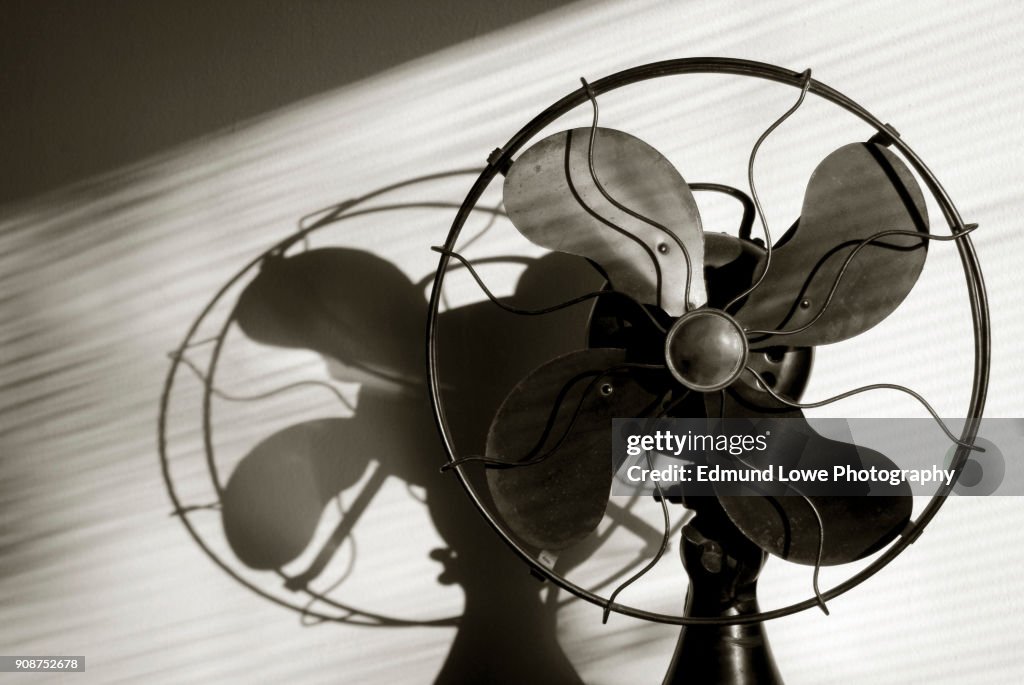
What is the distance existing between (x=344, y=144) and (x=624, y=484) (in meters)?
0.78

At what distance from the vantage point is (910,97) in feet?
4.22

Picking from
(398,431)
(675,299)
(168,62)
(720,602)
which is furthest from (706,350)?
(168,62)

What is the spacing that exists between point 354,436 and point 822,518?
79 centimetres

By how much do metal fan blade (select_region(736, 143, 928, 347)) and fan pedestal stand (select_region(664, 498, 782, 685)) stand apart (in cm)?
26

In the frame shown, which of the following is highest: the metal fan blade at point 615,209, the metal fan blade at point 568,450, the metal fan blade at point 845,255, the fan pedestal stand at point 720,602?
the metal fan blade at point 615,209

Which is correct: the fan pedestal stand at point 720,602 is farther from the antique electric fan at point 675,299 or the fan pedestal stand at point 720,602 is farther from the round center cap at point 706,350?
the round center cap at point 706,350

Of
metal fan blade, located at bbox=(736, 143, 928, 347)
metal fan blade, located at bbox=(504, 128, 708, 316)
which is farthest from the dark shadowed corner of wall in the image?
metal fan blade, located at bbox=(736, 143, 928, 347)

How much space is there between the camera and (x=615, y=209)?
96 cm

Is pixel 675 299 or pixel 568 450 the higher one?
pixel 675 299

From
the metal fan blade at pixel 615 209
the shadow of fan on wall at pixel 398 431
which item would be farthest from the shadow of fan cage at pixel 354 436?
the metal fan blade at pixel 615 209

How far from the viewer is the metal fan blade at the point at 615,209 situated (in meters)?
0.94

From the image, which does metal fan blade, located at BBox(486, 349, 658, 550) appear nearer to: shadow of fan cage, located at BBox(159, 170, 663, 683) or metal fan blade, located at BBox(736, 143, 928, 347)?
metal fan blade, located at BBox(736, 143, 928, 347)

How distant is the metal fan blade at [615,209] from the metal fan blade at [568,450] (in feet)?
0.37

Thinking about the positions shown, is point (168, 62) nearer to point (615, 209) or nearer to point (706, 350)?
point (615, 209)
